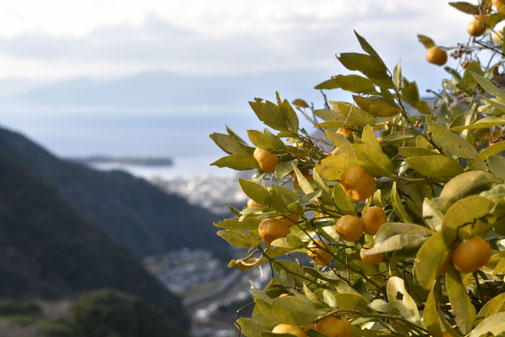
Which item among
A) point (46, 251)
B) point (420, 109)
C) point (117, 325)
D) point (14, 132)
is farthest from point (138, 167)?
point (420, 109)

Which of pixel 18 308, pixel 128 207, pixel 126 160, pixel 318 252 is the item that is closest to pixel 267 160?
pixel 318 252

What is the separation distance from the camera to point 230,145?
88cm

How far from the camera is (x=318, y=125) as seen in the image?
0.90 meters

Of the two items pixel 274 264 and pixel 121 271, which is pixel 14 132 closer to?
pixel 121 271

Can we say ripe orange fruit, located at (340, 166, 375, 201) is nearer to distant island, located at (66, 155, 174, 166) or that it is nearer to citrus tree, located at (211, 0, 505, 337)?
citrus tree, located at (211, 0, 505, 337)

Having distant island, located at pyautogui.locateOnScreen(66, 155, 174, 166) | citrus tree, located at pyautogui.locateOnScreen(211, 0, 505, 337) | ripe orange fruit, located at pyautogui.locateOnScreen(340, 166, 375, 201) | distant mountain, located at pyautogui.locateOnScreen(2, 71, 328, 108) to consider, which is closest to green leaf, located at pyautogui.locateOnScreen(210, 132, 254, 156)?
citrus tree, located at pyautogui.locateOnScreen(211, 0, 505, 337)

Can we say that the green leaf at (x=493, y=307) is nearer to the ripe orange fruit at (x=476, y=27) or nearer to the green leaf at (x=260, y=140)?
the green leaf at (x=260, y=140)

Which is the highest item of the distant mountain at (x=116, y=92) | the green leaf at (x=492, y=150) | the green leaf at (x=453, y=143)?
the distant mountain at (x=116, y=92)

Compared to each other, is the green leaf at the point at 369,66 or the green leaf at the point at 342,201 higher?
the green leaf at the point at 369,66

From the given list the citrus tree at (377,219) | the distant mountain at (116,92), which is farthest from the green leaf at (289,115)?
the distant mountain at (116,92)

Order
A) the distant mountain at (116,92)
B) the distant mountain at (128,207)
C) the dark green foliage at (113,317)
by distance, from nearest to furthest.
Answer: the dark green foliage at (113,317)
the distant mountain at (128,207)
the distant mountain at (116,92)

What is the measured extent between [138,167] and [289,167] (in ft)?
150

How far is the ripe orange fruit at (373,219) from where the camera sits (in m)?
0.69

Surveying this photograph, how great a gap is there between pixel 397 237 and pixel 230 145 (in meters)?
0.42
